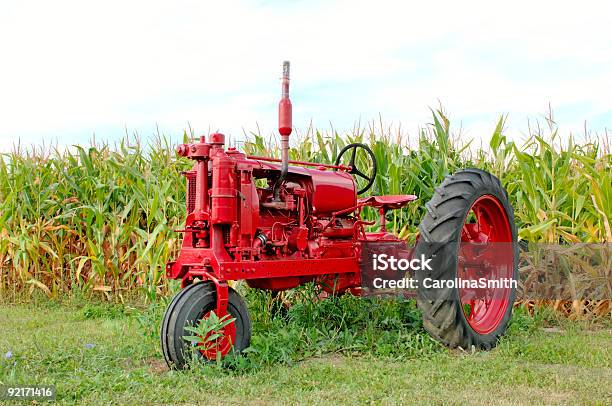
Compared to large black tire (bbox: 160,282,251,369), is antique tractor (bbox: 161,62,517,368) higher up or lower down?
higher up

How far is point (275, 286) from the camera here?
5316 millimetres

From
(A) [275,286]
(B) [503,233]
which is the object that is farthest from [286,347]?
(B) [503,233]

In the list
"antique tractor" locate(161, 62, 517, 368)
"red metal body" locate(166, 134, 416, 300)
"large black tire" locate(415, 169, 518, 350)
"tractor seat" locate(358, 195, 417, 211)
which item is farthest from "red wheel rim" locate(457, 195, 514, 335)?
"red metal body" locate(166, 134, 416, 300)

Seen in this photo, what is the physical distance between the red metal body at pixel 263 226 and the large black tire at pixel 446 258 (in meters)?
0.91

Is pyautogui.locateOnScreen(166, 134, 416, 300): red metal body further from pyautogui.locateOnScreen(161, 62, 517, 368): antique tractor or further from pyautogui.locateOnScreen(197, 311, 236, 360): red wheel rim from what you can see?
pyautogui.locateOnScreen(197, 311, 236, 360): red wheel rim

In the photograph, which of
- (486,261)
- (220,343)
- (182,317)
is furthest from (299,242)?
(486,261)

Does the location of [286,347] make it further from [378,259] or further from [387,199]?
[387,199]

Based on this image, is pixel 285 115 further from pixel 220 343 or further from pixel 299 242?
pixel 220 343

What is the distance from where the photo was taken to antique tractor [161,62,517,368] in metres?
4.80

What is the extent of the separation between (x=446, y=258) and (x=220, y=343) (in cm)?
192

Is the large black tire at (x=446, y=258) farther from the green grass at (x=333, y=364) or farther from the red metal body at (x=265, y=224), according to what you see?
the red metal body at (x=265, y=224)

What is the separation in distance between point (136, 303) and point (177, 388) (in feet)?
14.9

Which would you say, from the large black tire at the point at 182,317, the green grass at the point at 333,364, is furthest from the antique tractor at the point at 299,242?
the green grass at the point at 333,364

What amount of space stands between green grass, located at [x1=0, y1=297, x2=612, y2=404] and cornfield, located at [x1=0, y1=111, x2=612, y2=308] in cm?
136
